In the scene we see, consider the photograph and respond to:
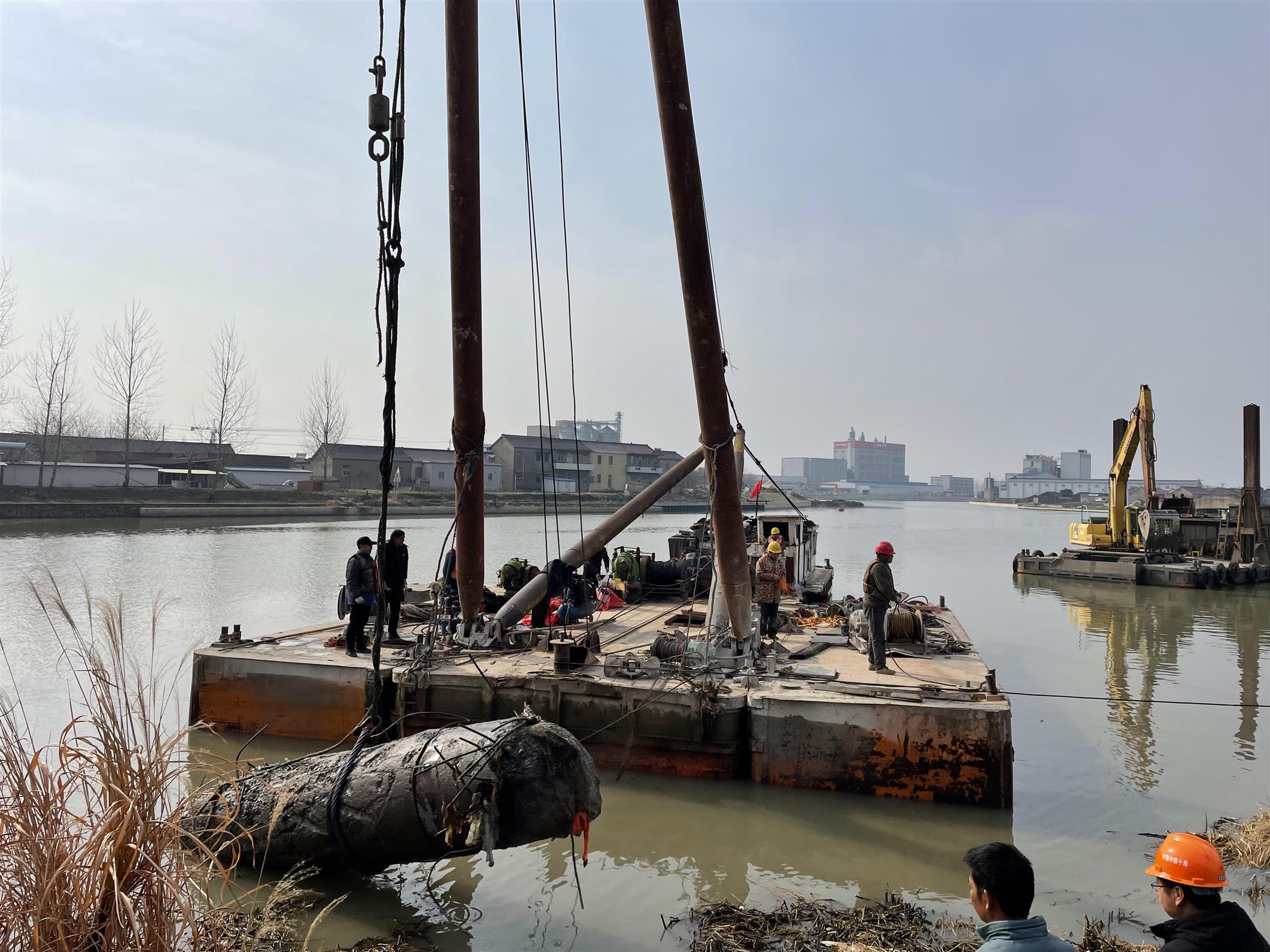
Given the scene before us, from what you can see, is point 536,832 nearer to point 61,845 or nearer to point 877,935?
point 877,935

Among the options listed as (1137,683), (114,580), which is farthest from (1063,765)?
(114,580)

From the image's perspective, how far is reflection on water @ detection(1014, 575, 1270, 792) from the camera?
11.1 m

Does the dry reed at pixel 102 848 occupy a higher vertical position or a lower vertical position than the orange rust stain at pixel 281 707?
higher

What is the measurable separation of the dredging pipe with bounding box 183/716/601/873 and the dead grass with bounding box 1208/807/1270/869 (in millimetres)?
5510

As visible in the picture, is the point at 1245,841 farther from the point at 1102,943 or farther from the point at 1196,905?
the point at 1196,905

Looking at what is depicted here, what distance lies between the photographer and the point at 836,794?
7.74 meters

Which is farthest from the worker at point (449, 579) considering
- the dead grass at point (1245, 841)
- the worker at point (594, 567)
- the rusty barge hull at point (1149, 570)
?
the rusty barge hull at point (1149, 570)

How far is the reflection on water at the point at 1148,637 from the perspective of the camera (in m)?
11.1

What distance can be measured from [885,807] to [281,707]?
638cm

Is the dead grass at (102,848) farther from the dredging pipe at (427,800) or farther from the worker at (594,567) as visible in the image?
the worker at (594,567)

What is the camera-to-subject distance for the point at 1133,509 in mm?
34031

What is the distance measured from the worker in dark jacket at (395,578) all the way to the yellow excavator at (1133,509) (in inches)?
1131

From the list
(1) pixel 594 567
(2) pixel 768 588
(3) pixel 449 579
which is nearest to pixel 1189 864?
(2) pixel 768 588

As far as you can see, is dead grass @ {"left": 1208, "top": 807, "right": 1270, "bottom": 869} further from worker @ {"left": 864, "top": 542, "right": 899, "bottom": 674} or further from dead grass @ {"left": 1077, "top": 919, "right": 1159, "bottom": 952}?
worker @ {"left": 864, "top": 542, "right": 899, "bottom": 674}
